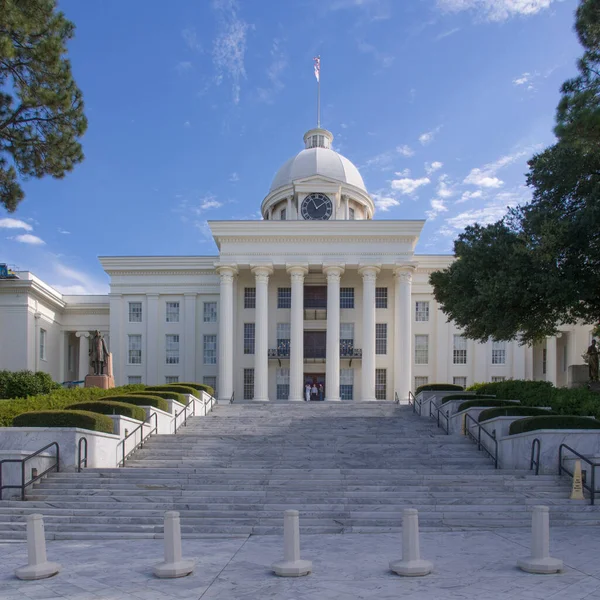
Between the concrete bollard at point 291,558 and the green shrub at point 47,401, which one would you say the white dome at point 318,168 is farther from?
the concrete bollard at point 291,558

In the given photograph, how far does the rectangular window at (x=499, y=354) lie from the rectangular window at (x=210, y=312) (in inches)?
777

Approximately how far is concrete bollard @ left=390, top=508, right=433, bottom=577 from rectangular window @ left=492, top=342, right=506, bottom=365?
35.7 m

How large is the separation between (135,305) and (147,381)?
5.58 metres

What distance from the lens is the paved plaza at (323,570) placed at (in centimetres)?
807

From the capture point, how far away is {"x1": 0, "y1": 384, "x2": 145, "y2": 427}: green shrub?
62.1 feet

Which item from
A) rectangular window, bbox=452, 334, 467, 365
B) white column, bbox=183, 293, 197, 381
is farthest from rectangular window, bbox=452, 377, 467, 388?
white column, bbox=183, 293, 197, 381

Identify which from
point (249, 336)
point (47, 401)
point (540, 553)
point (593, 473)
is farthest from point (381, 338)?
point (540, 553)

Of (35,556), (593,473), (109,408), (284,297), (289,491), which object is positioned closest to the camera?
(35,556)

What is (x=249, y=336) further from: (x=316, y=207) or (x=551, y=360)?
(x=551, y=360)

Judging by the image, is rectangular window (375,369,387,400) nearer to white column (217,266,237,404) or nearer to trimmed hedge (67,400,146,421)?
white column (217,266,237,404)

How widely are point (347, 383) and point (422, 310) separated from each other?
7558 mm

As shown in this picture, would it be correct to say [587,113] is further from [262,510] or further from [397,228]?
[397,228]

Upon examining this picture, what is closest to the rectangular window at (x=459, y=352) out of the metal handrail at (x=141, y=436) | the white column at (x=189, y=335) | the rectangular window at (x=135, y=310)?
the white column at (x=189, y=335)

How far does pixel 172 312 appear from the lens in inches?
1753
